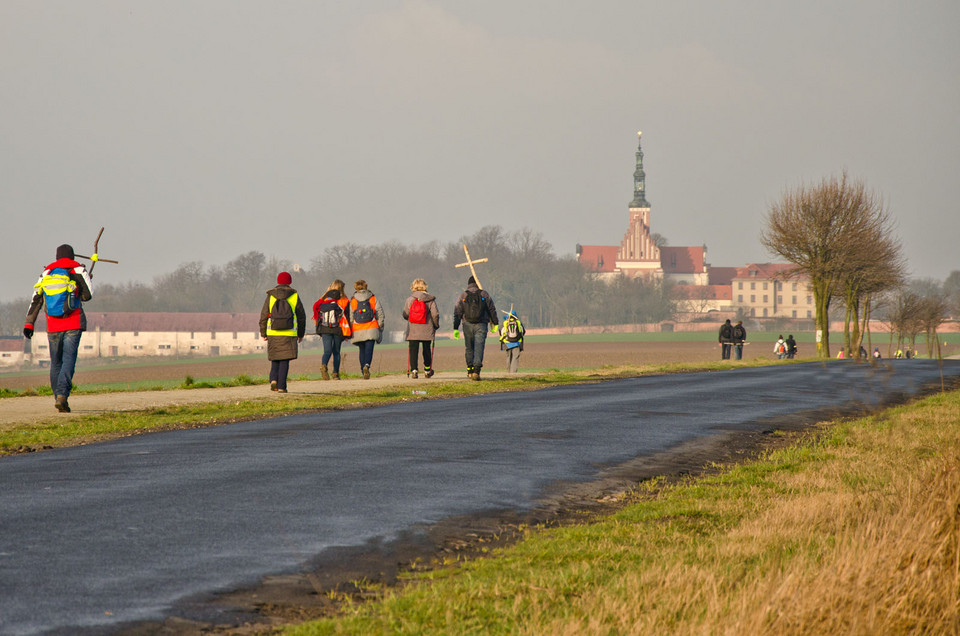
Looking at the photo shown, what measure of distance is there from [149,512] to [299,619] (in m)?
2.53

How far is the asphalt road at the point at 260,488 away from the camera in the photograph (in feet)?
16.6

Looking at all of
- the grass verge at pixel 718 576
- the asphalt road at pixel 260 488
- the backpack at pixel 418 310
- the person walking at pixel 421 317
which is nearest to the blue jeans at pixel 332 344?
the person walking at pixel 421 317

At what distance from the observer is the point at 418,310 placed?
21.4 m

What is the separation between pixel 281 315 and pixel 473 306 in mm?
4951

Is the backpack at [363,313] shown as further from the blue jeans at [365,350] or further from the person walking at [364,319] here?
the blue jeans at [365,350]

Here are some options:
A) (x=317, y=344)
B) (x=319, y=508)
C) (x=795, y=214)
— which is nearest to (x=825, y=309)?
(x=795, y=214)

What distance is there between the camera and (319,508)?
7055mm

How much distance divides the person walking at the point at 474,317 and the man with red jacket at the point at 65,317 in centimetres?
867

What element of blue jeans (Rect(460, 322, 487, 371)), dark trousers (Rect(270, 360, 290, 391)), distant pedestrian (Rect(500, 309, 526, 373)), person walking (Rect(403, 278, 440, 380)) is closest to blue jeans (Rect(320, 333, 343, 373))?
person walking (Rect(403, 278, 440, 380))

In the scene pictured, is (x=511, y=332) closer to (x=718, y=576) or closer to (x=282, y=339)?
(x=282, y=339)

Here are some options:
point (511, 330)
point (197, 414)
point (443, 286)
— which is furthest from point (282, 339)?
point (443, 286)

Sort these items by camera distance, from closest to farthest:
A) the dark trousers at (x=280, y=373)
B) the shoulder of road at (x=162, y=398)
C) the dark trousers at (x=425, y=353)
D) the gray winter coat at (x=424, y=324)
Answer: the shoulder of road at (x=162, y=398), the dark trousers at (x=280, y=373), the gray winter coat at (x=424, y=324), the dark trousers at (x=425, y=353)

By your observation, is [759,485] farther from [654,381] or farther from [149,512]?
[654,381]

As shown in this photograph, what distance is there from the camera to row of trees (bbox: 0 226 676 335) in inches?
5212
